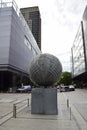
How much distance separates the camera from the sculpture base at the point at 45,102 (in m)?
12.0

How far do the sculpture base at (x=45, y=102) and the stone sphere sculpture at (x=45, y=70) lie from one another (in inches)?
28.5

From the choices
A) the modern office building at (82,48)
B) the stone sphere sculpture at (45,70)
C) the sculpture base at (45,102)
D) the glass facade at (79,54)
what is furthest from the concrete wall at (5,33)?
the sculpture base at (45,102)

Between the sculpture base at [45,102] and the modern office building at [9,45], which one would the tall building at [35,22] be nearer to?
the modern office building at [9,45]

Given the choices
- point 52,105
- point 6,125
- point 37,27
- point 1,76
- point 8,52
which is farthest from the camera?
point 37,27

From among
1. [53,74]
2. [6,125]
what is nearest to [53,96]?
[53,74]

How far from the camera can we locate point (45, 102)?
12.1 m

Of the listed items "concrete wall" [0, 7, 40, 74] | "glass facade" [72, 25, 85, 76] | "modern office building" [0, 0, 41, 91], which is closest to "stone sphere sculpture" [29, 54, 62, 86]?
"modern office building" [0, 0, 41, 91]

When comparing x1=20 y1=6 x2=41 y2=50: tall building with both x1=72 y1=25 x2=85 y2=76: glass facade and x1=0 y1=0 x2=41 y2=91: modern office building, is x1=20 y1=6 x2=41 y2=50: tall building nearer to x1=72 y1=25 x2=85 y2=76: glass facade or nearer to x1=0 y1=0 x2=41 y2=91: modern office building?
x1=72 y1=25 x2=85 y2=76: glass facade

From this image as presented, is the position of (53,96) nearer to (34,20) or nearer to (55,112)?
(55,112)

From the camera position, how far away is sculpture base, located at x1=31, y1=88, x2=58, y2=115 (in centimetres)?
1203

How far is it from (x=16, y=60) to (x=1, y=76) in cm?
573

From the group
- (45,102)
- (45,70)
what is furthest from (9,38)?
(45,102)

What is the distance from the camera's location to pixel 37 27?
191750mm

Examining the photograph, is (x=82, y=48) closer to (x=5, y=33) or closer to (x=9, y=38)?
(x=9, y=38)
